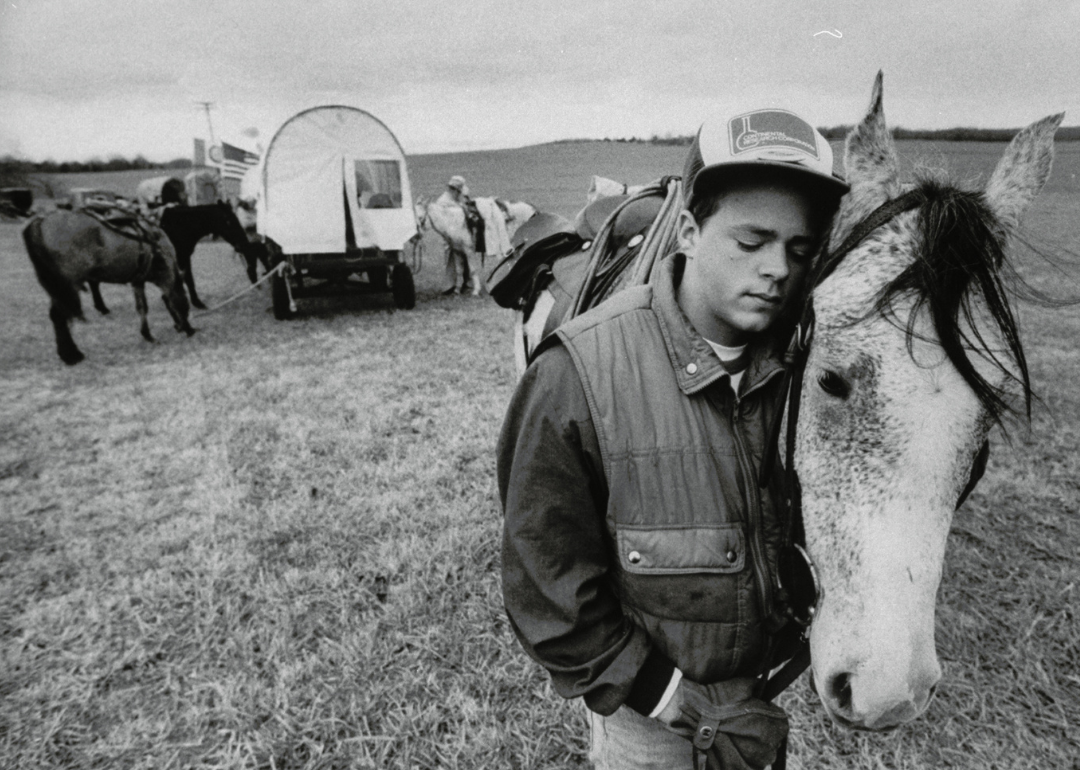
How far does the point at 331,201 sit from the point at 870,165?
932 centimetres

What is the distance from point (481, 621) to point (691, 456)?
7.50 ft

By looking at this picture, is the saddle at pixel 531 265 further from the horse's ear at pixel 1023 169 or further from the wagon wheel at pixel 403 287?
the wagon wheel at pixel 403 287

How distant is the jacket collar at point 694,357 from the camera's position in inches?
43.3

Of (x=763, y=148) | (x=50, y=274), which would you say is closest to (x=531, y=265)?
(x=763, y=148)

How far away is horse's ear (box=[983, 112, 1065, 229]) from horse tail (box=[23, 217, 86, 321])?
904 cm

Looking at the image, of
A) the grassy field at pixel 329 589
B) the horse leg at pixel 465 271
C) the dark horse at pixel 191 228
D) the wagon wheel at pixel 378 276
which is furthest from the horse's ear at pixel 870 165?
the dark horse at pixel 191 228

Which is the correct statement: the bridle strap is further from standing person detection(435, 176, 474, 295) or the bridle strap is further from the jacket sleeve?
standing person detection(435, 176, 474, 295)

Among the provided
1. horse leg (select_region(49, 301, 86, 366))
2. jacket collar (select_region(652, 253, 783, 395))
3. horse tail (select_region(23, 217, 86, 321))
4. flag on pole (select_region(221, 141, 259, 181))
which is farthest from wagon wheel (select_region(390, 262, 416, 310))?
flag on pole (select_region(221, 141, 259, 181))

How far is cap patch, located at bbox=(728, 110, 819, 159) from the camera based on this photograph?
1.03m

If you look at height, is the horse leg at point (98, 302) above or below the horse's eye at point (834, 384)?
below

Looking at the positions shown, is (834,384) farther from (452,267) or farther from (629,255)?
(452,267)

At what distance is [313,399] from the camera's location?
6203 millimetres

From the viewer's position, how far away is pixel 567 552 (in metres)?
1.18

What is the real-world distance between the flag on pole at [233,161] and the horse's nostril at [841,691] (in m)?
24.5
